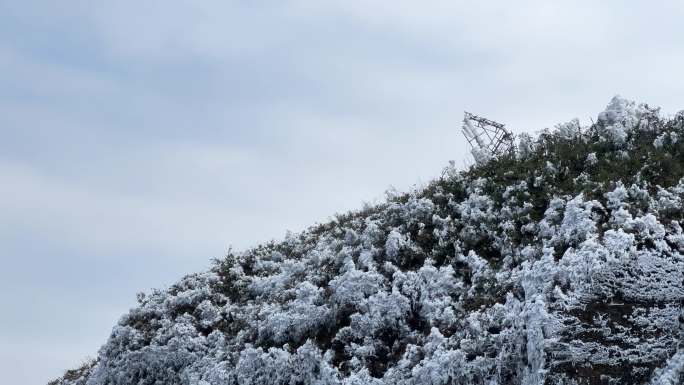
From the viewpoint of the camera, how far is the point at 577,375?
13.0 metres

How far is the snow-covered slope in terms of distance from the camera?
1352 cm

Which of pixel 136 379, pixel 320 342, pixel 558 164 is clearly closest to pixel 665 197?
pixel 558 164

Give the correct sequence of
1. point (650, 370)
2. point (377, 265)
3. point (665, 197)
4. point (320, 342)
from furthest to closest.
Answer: point (377, 265) → point (320, 342) → point (665, 197) → point (650, 370)

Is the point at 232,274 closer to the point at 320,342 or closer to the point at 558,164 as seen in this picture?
the point at 320,342

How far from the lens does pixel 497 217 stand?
59.9 ft

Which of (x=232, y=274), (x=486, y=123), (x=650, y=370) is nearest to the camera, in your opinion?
(x=650, y=370)

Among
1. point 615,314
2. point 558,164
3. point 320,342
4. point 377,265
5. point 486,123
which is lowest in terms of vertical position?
point 615,314

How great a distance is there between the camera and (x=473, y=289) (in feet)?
53.4

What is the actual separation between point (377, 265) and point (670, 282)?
21.9 ft

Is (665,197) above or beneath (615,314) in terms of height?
above

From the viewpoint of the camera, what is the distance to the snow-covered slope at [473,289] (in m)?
13.5

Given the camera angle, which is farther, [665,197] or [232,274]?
[232,274]

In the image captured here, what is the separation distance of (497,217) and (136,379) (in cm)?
973

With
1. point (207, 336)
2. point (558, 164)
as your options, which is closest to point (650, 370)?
point (558, 164)
